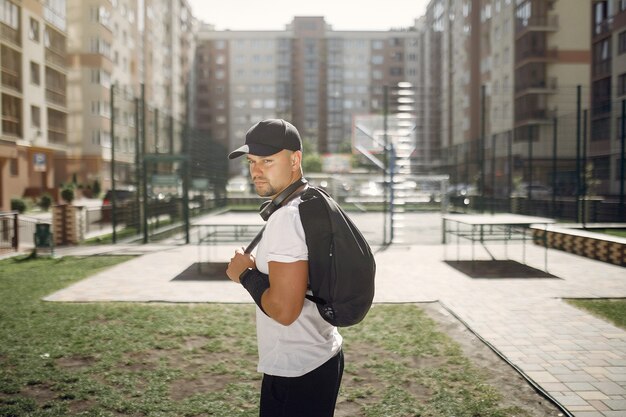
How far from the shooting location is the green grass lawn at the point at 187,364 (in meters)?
4.46

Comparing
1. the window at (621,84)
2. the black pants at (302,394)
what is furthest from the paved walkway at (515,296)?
the window at (621,84)

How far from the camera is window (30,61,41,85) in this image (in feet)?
126

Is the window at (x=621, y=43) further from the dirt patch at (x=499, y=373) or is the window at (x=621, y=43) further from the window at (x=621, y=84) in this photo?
the dirt patch at (x=499, y=373)

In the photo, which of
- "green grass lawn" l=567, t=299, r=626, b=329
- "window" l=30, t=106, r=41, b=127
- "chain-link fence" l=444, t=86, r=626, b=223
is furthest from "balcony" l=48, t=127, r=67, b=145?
"green grass lawn" l=567, t=299, r=626, b=329

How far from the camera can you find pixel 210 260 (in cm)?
1283

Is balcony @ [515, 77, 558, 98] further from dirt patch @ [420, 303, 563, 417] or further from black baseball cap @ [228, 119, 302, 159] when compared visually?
black baseball cap @ [228, 119, 302, 159]

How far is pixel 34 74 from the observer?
128ft

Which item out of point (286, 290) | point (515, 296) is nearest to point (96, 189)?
point (515, 296)

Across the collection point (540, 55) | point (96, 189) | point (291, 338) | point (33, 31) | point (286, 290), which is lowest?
point (291, 338)

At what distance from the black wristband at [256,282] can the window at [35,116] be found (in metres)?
40.9

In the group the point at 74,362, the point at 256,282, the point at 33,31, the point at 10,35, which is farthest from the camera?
the point at 33,31

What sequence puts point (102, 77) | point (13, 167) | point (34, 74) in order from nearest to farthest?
point (13, 167) → point (34, 74) → point (102, 77)

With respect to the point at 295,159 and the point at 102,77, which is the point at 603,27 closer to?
the point at 102,77

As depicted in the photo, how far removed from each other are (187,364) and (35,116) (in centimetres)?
3873
